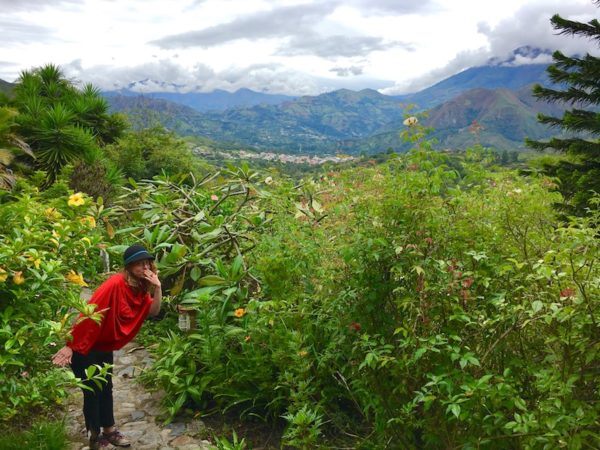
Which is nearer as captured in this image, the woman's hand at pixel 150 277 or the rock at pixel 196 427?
the woman's hand at pixel 150 277

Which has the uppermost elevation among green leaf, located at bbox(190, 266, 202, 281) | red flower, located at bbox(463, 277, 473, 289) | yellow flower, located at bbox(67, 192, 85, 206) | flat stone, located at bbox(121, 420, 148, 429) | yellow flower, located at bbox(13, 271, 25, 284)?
yellow flower, located at bbox(67, 192, 85, 206)

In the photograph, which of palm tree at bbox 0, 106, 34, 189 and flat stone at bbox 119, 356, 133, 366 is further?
palm tree at bbox 0, 106, 34, 189

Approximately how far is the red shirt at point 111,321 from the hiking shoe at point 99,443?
68 centimetres

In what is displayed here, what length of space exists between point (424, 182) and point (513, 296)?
0.79 m

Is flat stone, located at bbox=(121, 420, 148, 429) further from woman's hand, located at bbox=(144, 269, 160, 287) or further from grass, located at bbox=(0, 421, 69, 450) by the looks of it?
woman's hand, located at bbox=(144, 269, 160, 287)

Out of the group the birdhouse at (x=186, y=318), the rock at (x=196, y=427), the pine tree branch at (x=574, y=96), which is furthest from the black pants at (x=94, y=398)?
the pine tree branch at (x=574, y=96)

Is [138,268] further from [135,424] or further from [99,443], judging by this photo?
[135,424]

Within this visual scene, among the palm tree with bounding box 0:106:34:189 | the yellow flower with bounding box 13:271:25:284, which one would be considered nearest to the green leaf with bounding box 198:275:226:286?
the yellow flower with bounding box 13:271:25:284

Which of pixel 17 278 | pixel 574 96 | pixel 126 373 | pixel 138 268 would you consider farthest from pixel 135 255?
pixel 574 96

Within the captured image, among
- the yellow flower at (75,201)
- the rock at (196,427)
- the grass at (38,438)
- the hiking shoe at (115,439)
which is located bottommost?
the rock at (196,427)

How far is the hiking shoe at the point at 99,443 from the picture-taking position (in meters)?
3.67

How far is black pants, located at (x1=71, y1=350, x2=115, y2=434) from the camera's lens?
3.56m

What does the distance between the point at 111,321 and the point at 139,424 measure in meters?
1.17

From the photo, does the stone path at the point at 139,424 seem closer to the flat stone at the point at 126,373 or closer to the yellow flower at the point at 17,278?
the flat stone at the point at 126,373
